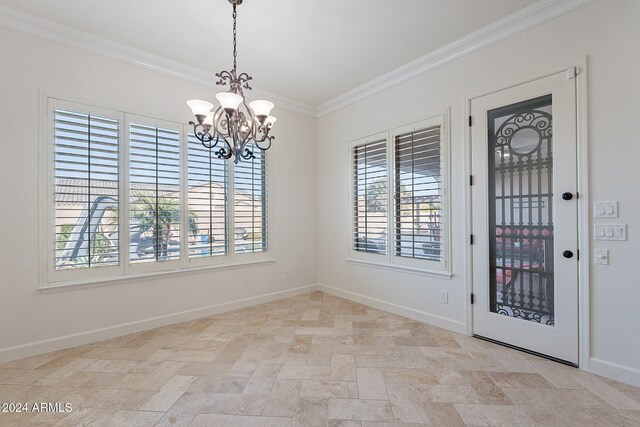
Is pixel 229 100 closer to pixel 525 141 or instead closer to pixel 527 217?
pixel 525 141

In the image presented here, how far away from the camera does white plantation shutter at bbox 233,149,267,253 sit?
4.00m

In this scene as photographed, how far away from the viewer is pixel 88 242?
9.58ft

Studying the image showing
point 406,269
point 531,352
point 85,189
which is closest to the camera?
point 531,352

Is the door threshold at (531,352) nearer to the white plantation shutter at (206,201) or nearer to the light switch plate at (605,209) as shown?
the light switch plate at (605,209)

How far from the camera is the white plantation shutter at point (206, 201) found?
3.59 meters

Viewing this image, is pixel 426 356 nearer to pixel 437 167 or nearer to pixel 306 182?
pixel 437 167

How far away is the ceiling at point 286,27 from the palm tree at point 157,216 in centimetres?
162

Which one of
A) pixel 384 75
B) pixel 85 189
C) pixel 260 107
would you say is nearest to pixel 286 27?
pixel 260 107

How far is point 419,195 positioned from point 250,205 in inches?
88.5

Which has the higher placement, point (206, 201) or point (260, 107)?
point (260, 107)

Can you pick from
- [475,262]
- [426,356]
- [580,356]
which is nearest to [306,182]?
[475,262]

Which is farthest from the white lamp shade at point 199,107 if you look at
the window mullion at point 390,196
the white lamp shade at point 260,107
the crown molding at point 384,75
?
the window mullion at point 390,196

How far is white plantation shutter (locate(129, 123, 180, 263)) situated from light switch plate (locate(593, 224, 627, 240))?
4004 millimetres

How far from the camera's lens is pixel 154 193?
3.31 m
